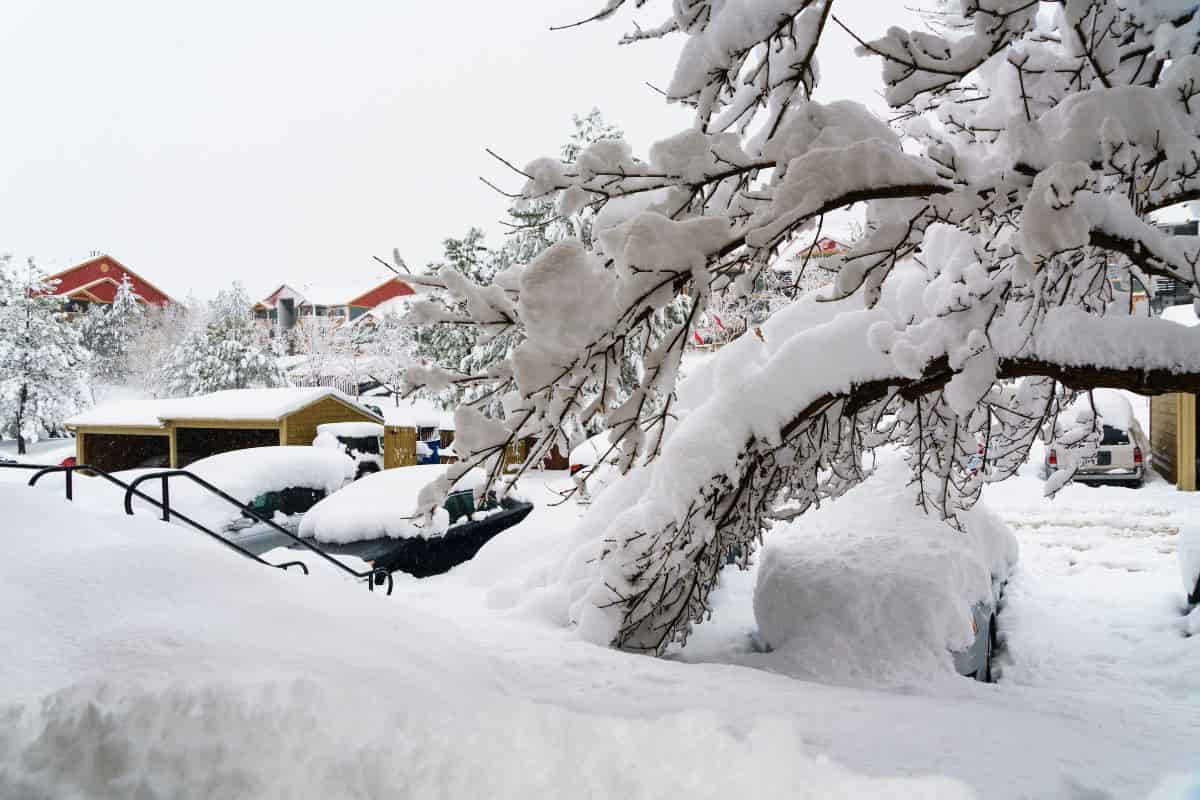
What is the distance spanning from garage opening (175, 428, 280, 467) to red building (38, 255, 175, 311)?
22628 mm

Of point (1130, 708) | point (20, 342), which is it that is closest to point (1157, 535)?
point (1130, 708)

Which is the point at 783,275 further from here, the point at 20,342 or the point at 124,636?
the point at 20,342

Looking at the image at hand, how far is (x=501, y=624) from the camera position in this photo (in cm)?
532

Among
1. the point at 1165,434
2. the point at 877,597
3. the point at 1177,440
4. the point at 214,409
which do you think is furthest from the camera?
the point at 214,409

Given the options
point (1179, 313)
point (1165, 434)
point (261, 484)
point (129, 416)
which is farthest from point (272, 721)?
point (129, 416)

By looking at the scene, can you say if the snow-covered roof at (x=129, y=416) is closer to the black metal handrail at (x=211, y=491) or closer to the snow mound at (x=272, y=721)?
the black metal handrail at (x=211, y=491)

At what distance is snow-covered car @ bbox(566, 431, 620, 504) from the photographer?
3.43 m

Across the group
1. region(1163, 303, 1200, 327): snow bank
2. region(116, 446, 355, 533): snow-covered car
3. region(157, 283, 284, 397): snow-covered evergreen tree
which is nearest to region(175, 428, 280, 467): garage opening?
region(116, 446, 355, 533): snow-covered car

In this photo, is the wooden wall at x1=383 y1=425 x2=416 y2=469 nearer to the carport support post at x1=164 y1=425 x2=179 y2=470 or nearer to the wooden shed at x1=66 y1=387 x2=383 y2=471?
the wooden shed at x1=66 y1=387 x2=383 y2=471

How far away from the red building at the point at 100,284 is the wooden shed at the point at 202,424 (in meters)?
20.4

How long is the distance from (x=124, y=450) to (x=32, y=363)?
9.51 m

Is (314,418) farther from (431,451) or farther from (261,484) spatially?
(261,484)

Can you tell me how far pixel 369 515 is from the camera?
28.6 feet

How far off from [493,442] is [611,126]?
1864 cm
